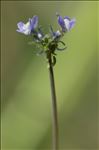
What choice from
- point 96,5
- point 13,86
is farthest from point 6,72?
point 96,5

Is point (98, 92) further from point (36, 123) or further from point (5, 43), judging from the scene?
point (5, 43)

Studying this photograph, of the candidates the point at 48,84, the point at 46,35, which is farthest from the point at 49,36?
the point at 48,84

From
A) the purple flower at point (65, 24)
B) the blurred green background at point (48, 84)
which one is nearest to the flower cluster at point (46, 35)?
the purple flower at point (65, 24)

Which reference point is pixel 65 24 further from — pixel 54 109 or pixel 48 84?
pixel 48 84

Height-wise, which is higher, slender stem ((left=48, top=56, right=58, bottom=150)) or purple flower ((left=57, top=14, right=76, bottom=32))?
purple flower ((left=57, top=14, right=76, bottom=32))

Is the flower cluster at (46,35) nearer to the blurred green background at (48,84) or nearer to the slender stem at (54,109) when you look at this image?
the slender stem at (54,109)

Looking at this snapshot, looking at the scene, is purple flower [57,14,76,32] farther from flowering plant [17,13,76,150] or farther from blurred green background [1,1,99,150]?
blurred green background [1,1,99,150]

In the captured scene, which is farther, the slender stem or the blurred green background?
the blurred green background

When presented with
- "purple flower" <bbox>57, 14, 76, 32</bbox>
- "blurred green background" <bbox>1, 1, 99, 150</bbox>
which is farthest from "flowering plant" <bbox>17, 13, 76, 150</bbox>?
"blurred green background" <bbox>1, 1, 99, 150</bbox>

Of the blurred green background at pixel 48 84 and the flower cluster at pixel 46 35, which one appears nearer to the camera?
the flower cluster at pixel 46 35
